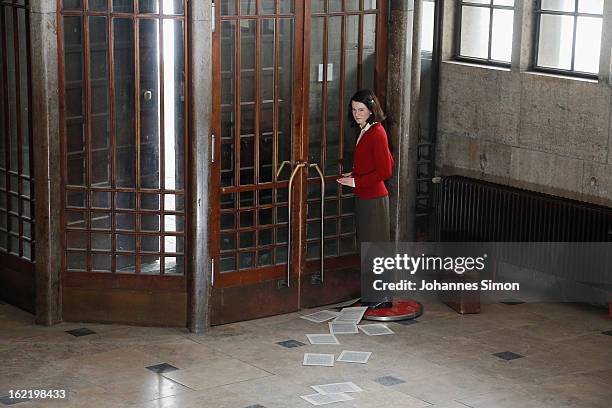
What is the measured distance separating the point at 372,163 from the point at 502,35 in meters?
1.91

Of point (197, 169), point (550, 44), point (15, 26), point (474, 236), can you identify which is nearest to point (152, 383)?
point (197, 169)

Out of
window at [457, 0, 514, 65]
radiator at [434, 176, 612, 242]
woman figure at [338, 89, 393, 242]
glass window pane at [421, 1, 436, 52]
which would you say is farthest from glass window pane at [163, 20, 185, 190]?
window at [457, 0, 514, 65]

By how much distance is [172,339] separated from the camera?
8039 mm

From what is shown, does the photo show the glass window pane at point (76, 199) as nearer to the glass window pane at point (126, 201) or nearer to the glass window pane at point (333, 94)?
the glass window pane at point (126, 201)

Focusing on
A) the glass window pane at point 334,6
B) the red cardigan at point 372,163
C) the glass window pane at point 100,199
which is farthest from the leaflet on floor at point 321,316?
the glass window pane at point 334,6

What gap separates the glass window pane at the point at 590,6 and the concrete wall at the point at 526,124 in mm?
211

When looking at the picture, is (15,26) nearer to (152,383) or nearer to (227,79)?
(227,79)

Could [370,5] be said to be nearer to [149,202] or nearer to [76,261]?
[149,202]

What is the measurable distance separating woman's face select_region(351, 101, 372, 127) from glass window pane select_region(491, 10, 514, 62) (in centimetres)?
174

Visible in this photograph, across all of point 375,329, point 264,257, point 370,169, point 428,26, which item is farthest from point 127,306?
point 428,26

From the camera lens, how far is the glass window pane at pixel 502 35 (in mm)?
9484

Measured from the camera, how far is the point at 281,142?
8492 millimetres

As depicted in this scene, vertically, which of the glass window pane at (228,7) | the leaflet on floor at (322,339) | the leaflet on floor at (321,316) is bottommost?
the leaflet on floor at (322,339)

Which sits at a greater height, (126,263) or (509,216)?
(509,216)
